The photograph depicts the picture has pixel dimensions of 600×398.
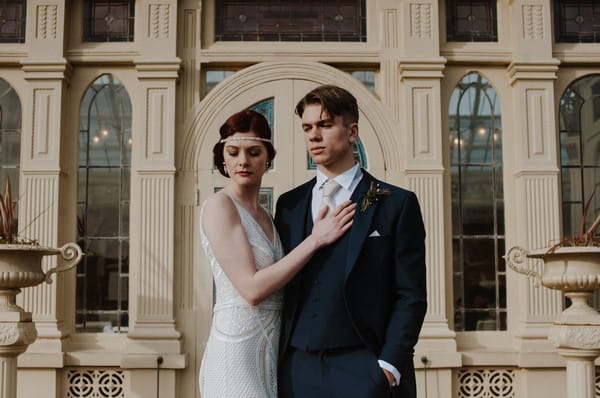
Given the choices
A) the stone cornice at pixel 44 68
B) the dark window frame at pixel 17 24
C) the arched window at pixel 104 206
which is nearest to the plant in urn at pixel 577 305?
the arched window at pixel 104 206

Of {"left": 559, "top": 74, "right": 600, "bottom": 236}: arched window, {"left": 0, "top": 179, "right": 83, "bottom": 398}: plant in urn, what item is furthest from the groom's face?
{"left": 559, "top": 74, "right": 600, "bottom": 236}: arched window

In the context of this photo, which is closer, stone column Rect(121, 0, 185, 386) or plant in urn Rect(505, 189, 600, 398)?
plant in urn Rect(505, 189, 600, 398)

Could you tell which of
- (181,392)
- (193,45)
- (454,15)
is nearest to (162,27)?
(193,45)

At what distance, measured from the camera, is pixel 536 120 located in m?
6.24

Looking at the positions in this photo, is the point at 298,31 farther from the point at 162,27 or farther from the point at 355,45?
the point at 162,27

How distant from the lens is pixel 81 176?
629cm

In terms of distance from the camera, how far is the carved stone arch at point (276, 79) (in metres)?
6.25

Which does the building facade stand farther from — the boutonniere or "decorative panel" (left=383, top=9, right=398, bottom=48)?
the boutonniere

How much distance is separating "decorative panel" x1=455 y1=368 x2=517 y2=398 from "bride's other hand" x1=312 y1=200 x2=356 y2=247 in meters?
4.10

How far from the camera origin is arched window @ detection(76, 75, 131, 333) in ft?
20.3

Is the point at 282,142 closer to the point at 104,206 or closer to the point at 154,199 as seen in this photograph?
the point at 154,199

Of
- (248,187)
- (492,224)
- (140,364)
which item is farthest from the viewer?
(492,224)

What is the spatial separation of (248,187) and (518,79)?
4.32 meters

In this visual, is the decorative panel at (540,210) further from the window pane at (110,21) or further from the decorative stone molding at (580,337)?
the window pane at (110,21)
